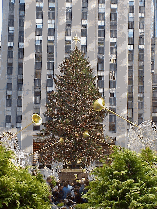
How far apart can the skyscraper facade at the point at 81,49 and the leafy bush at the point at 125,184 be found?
92.3 feet

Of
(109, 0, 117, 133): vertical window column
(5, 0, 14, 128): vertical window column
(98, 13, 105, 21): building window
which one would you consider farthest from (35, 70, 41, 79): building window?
(98, 13, 105, 21): building window

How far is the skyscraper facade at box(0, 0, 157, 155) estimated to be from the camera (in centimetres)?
3647

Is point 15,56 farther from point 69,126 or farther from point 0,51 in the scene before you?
point 69,126

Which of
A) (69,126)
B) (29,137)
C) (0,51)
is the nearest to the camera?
(69,126)

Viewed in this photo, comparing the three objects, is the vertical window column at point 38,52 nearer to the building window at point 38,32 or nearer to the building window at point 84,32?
the building window at point 38,32

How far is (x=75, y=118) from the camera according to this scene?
23.9 metres

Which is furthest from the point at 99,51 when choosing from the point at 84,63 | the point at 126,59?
the point at 84,63

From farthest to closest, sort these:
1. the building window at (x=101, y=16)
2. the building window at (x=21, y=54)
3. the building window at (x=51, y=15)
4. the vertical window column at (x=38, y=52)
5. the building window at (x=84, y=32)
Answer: the building window at (x=21, y=54) < the building window at (x=101, y=16) < the building window at (x=51, y=15) < the building window at (x=84, y=32) < the vertical window column at (x=38, y=52)

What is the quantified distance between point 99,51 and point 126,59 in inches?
103

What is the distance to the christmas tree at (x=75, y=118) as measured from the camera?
930 inches

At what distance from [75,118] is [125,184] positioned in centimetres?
1738

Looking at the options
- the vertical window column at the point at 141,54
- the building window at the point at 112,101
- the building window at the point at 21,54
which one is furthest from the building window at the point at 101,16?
the building window at the point at 21,54

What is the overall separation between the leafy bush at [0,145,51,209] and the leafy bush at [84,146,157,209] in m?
0.92

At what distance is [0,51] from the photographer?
40344 millimetres
